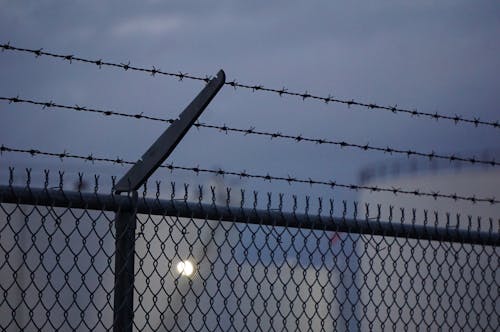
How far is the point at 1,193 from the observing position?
3.34m

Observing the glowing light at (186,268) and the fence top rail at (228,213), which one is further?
the glowing light at (186,268)

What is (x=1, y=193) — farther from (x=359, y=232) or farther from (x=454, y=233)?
(x=454, y=233)

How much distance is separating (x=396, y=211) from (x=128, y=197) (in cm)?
1050

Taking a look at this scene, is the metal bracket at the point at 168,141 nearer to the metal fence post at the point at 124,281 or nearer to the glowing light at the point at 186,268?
the metal fence post at the point at 124,281

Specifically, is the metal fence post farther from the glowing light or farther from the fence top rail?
the glowing light

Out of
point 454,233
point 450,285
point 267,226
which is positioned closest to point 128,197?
point 267,226

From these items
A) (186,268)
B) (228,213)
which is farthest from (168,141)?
(186,268)

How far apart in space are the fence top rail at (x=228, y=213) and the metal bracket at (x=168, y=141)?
3.0 inches

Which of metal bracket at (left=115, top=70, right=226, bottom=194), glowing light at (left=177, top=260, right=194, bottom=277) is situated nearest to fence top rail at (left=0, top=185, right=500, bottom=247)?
metal bracket at (left=115, top=70, right=226, bottom=194)

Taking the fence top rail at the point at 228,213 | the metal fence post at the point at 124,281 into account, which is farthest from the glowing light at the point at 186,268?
the metal fence post at the point at 124,281

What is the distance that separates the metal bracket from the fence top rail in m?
0.08

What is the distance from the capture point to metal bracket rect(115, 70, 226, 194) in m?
3.54

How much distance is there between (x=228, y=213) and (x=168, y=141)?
0.53 metres

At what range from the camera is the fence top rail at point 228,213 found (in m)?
3.42
